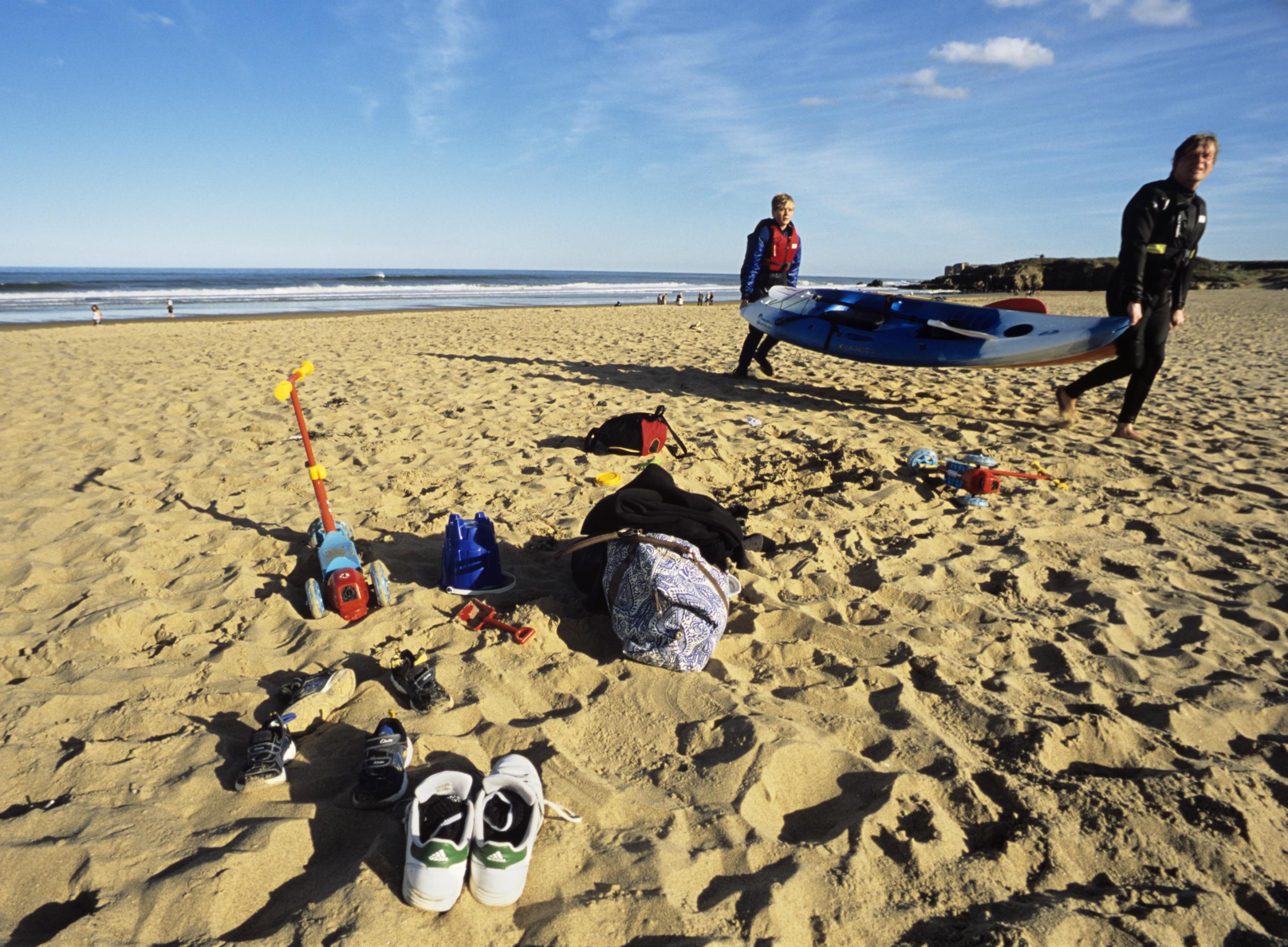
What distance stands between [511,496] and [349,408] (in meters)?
3.14

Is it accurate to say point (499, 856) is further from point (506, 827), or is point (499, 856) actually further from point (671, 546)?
point (671, 546)

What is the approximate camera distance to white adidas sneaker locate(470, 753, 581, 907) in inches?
62.7

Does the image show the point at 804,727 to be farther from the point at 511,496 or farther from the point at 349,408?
the point at 349,408

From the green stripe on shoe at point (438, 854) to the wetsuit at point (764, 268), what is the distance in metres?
6.71

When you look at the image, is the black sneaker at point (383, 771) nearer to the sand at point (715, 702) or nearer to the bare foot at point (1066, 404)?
the sand at point (715, 702)

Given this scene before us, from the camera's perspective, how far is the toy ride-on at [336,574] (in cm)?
Answer: 278

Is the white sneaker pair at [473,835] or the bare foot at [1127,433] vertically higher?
the bare foot at [1127,433]

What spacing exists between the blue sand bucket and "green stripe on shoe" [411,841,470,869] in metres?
1.49

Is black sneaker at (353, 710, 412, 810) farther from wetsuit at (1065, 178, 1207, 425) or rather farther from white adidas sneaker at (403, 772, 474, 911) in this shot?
wetsuit at (1065, 178, 1207, 425)

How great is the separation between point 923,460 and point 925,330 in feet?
9.81

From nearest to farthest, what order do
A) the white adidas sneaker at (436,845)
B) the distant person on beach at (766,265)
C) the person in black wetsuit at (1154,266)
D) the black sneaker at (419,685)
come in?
the white adidas sneaker at (436,845) → the black sneaker at (419,685) → the person in black wetsuit at (1154,266) → the distant person on beach at (766,265)

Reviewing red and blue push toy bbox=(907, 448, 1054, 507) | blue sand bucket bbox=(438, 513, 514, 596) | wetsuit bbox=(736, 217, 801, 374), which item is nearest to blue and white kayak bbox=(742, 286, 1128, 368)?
wetsuit bbox=(736, 217, 801, 374)

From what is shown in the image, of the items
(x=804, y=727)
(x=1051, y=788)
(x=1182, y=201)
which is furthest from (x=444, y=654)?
(x=1182, y=201)

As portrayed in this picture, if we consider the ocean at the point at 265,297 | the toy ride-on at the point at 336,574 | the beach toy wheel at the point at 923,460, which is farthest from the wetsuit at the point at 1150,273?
the ocean at the point at 265,297
